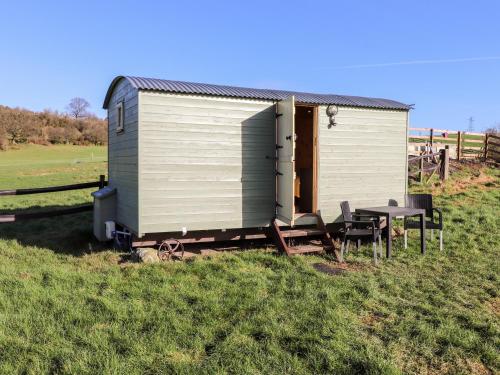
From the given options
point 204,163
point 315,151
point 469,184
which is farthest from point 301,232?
point 469,184

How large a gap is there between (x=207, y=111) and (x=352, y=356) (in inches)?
187

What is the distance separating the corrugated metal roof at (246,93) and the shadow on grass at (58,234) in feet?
9.88

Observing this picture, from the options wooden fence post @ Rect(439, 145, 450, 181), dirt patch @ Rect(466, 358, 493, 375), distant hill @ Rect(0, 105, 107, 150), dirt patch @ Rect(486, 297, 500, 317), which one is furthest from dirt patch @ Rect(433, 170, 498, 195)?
distant hill @ Rect(0, 105, 107, 150)

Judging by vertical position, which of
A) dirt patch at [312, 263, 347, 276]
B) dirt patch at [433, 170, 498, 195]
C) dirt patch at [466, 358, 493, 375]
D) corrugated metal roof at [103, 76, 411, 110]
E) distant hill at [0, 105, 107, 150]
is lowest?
dirt patch at [466, 358, 493, 375]

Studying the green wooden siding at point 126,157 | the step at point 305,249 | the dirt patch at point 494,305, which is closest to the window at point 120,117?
the green wooden siding at point 126,157

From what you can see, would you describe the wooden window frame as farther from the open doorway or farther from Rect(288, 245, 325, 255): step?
Rect(288, 245, 325, 255): step

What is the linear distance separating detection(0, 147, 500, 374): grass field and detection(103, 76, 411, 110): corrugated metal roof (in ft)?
9.28

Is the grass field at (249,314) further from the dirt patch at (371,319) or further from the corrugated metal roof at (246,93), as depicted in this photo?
the corrugated metal roof at (246,93)

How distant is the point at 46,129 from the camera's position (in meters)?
53.8

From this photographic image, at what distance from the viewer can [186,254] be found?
284 inches

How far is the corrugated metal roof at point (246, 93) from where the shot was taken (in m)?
6.77

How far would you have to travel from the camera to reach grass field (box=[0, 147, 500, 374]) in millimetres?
3541

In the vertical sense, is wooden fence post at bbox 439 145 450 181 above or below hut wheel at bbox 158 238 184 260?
above

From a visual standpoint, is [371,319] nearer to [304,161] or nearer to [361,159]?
[361,159]
